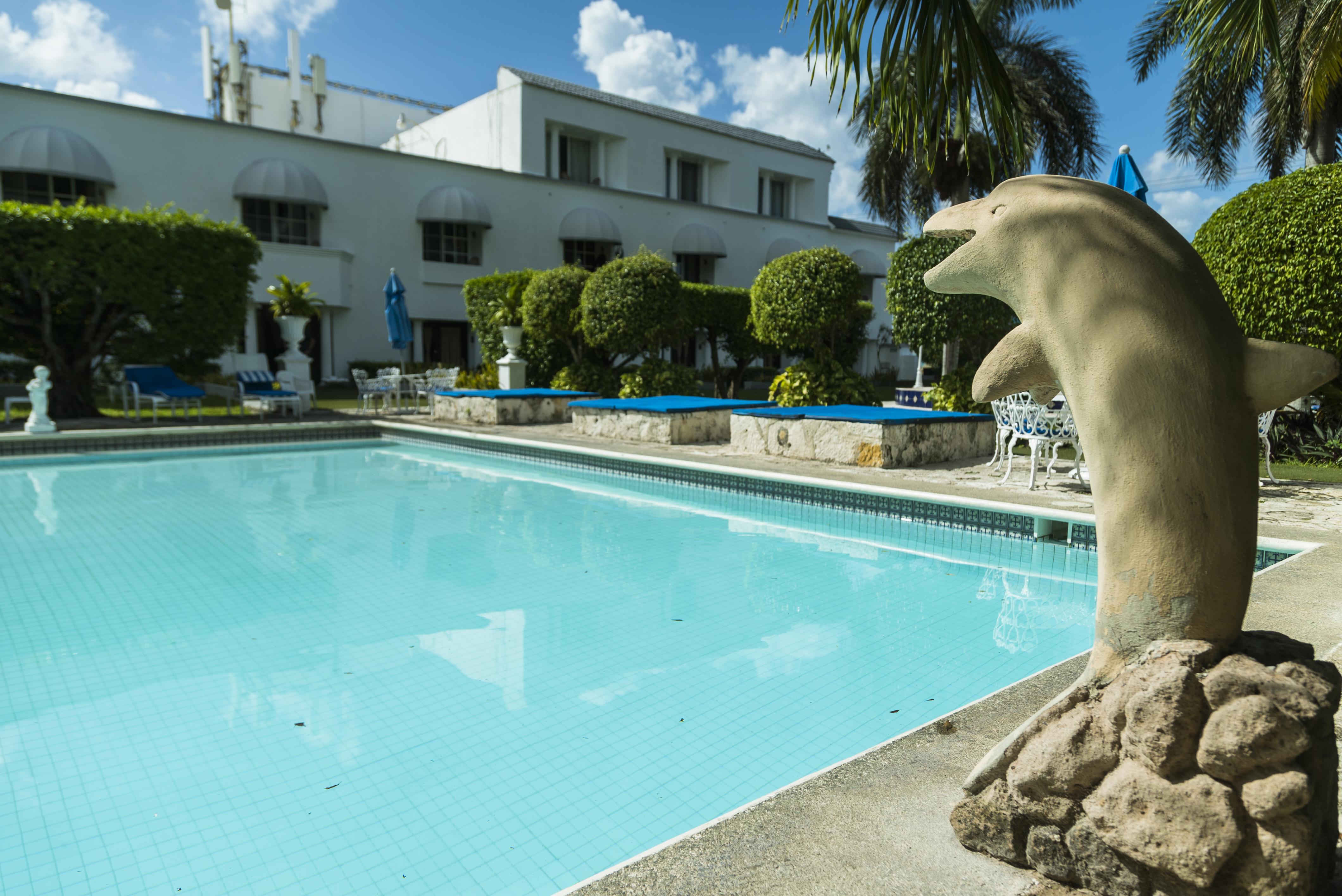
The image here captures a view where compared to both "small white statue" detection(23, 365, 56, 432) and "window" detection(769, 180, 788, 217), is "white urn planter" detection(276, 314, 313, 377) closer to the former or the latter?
"small white statue" detection(23, 365, 56, 432)

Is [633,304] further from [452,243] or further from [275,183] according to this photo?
[452,243]

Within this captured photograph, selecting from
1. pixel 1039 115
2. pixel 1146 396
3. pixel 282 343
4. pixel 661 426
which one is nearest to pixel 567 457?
pixel 661 426

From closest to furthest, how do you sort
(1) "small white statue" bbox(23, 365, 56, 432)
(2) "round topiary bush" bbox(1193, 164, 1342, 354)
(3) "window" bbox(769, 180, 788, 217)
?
(2) "round topiary bush" bbox(1193, 164, 1342, 354) < (1) "small white statue" bbox(23, 365, 56, 432) < (3) "window" bbox(769, 180, 788, 217)

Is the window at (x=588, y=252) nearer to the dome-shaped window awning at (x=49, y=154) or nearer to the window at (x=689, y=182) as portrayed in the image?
the window at (x=689, y=182)

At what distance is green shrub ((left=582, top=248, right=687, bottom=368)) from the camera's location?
1552cm

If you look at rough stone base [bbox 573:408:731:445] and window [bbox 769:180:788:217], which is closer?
rough stone base [bbox 573:408:731:445]

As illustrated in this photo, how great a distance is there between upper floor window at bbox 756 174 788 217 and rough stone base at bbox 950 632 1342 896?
37915 millimetres

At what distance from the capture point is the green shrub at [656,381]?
611 inches

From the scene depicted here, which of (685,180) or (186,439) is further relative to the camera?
(685,180)

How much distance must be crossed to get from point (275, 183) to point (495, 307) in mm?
9131

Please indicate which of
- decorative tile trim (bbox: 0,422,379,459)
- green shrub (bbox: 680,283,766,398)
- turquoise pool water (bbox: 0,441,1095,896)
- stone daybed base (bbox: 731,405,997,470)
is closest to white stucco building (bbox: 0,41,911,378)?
green shrub (bbox: 680,283,766,398)

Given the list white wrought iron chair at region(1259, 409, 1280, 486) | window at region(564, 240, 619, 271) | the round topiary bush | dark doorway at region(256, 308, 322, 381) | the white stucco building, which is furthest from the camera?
window at region(564, 240, 619, 271)

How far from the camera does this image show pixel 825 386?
1316 centimetres

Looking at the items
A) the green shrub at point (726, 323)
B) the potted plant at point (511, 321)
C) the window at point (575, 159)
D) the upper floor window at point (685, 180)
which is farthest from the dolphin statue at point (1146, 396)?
the upper floor window at point (685, 180)
